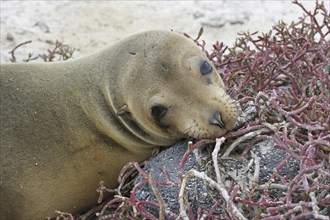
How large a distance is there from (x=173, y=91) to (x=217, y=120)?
336 millimetres

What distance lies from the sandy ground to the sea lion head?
316 cm

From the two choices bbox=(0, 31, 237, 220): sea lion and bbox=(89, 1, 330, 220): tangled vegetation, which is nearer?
bbox=(89, 1, 330, 220): tangled vegetation

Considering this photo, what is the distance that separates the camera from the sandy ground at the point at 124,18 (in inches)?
293

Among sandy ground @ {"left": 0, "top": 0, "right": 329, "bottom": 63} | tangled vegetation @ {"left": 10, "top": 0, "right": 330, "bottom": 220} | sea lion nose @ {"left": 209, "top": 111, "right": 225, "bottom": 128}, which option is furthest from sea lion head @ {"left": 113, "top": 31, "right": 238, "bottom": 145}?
sandy ground @ {"left": 0, "top": 0, "right": 329, "bottom": 63}

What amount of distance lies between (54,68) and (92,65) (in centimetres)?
25

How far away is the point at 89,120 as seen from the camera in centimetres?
420

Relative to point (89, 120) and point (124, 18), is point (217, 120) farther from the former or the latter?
point (124, 18)

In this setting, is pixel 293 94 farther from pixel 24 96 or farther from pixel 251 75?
pixel 24 96

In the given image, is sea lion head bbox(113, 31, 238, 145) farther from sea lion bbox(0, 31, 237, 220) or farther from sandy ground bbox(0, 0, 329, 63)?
sandy ground bbox(0, 0, 329, 63)

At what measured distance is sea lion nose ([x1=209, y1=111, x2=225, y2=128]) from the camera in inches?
145

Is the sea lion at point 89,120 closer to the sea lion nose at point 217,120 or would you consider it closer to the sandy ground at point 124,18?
the sea lion nose at point 217,120

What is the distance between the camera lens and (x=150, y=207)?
3.61 m

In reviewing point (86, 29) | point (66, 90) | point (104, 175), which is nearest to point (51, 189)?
point (104, 175)

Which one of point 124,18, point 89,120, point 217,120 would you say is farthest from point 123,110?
point 124,18
